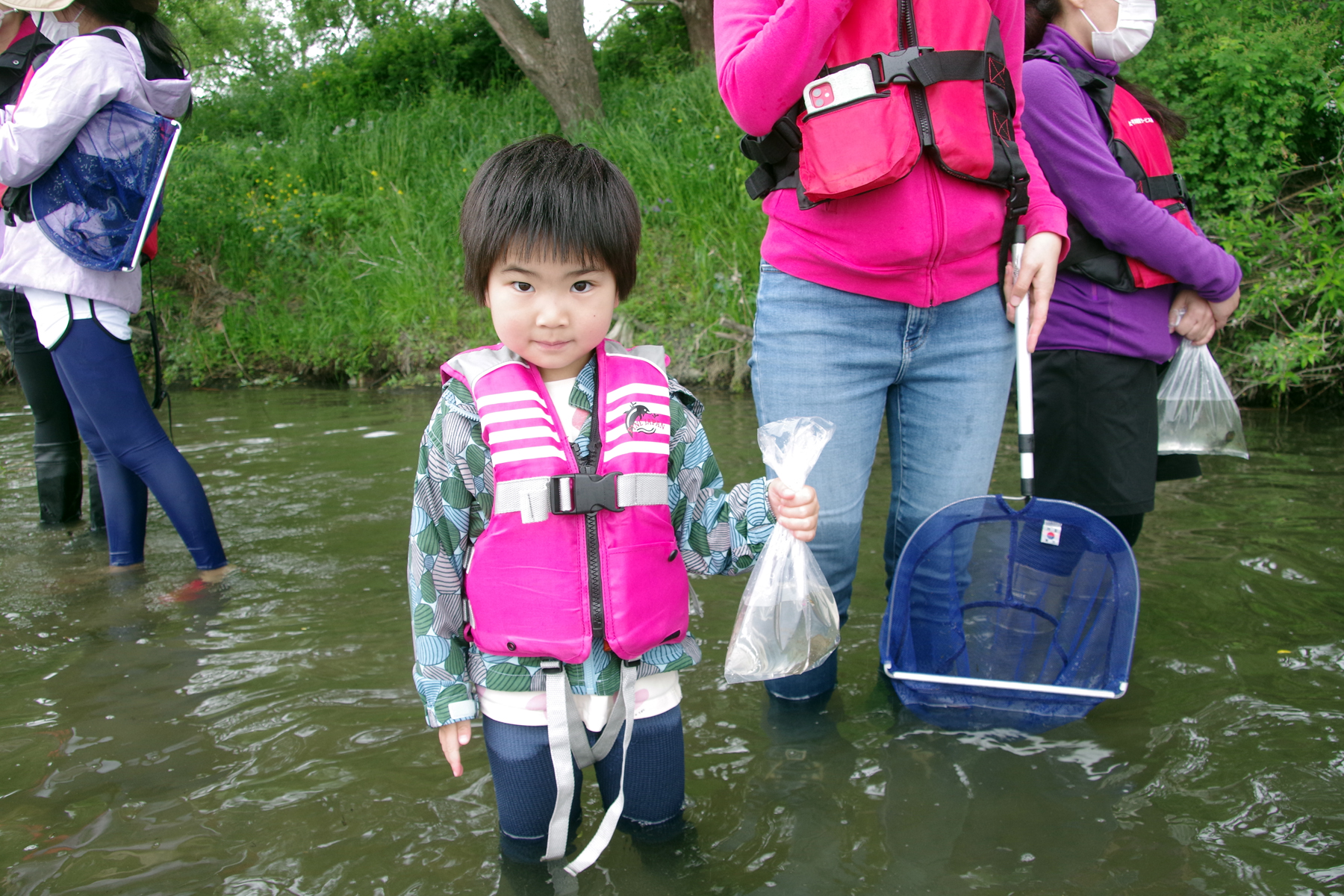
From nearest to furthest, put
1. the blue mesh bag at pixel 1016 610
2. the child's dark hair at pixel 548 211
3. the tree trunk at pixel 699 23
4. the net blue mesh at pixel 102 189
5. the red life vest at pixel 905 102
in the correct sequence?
the child's dark hair at pixel 548 211 < the red life vest at pixel 905 102 < the blue mesh bag at pixel 1016 610 < the net blue mesh at pixel 102 189 < the tree trunk at pixel 699 23

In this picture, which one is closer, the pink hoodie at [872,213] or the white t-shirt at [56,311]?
the pink hoodie at [872,213]

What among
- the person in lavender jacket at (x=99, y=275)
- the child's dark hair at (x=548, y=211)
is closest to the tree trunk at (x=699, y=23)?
the person in lavender jacket at (x=99, y=275)

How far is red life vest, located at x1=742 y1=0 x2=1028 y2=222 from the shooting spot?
202cm

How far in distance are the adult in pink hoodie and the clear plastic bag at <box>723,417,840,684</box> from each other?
1.09 ft

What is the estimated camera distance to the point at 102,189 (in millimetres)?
3479

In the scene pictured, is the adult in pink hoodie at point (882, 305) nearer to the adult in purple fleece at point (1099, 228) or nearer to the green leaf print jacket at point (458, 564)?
the adult in purple fleece at point (1099, 228)

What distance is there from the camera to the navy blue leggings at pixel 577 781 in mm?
1896

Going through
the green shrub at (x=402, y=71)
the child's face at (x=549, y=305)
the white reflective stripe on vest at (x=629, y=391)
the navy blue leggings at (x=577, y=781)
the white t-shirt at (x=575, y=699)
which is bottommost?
the navy blue leggings at (x=577, y=781)

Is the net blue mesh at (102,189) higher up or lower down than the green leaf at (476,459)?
higher up

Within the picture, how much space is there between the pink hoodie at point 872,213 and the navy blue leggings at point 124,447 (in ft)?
8.72

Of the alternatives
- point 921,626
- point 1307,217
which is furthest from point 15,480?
point 1307,217

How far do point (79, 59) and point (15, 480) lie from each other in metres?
3.61

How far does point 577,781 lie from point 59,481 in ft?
12.9

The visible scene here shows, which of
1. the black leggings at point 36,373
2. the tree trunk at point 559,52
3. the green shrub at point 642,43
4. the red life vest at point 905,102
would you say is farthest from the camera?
the green shrub at point 642,43
